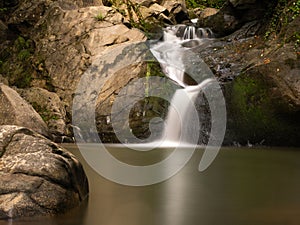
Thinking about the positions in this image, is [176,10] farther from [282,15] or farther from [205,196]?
[205,196]

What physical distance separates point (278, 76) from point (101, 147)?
14.2 feet

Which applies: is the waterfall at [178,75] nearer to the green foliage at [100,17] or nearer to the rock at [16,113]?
the green foliage at [100,17]

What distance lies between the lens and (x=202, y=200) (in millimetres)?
4414

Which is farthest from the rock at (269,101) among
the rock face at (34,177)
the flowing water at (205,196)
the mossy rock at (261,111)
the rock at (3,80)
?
the rock at (3,80)

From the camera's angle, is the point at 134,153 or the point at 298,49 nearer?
the point at 134,153

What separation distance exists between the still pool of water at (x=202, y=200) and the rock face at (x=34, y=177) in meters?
0.11

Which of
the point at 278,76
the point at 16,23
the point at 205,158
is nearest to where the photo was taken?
the point at 205,158

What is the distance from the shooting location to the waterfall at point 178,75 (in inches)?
410

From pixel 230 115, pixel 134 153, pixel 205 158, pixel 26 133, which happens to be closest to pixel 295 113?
pixel 230 115

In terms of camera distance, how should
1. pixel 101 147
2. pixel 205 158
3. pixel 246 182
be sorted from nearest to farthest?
1. pixel 246 182
2. pixel 205 158
3. pixel 101 147

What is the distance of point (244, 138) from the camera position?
9.73 metres

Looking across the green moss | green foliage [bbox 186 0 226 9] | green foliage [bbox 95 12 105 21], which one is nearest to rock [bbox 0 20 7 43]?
green foliage [bbox 95 12 105 21]

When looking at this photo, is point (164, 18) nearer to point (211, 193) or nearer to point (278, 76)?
point (278, 76)

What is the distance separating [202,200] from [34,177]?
1.79 metres
